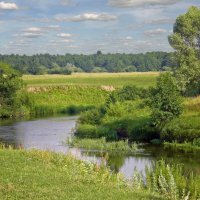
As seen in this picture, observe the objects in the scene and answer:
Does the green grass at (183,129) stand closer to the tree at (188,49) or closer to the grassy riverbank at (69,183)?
the grassy riverbank at (69,183)

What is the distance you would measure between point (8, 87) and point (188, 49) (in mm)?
28893

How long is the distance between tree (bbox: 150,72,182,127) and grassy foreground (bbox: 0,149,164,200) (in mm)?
19560

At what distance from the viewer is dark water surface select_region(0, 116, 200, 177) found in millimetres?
32750

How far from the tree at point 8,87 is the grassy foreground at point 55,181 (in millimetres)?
54318

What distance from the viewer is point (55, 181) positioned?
1884 centimetres

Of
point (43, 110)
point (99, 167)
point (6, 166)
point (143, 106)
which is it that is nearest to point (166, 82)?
point (143, 106)

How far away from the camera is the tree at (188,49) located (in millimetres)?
64375

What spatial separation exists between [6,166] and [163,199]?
24.9ft

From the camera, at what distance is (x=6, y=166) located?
71.2ft

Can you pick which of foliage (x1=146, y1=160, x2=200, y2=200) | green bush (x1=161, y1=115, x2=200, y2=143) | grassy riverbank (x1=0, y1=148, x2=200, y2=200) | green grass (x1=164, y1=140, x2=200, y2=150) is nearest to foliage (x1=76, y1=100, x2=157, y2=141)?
green bush (x1=161, y1=115, x2=200, y2=143)

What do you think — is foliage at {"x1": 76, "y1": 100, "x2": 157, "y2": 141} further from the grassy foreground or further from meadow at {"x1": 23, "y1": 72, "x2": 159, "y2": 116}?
meadow at {"x1": 23, "y1": 72, "x2": 159, "y2": 116}

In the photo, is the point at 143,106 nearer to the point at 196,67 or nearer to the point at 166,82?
the point at 166,82

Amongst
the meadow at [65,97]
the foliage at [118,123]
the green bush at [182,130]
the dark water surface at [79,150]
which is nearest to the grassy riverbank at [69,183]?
the dark water surface at [79,150]

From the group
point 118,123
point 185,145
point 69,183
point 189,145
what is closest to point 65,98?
point 118,123
